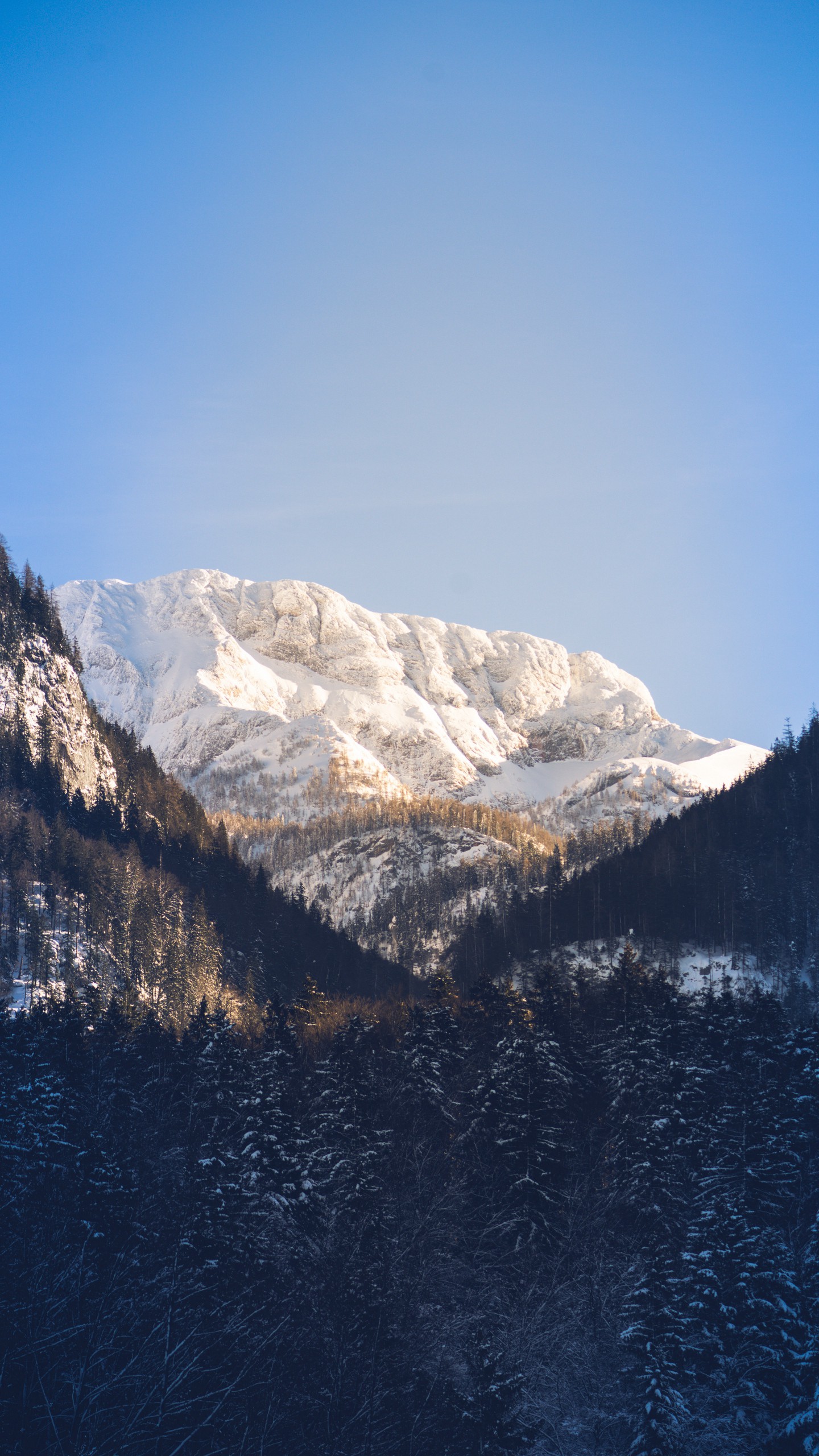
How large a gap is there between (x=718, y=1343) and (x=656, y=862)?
80.6m

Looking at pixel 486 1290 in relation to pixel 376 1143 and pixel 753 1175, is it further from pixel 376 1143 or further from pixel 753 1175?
pixel 753 1175

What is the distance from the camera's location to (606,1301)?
47.1 meters

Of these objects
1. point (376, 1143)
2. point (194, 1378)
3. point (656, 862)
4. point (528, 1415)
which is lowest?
point (528, 1415)

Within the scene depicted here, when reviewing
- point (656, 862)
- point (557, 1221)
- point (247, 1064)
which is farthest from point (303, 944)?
point (557, 1221)

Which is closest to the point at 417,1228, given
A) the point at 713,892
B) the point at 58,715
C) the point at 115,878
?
the point at 115,878

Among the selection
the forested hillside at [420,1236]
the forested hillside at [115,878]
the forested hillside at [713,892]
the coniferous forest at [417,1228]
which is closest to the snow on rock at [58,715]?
the forested hillside at [115,878]

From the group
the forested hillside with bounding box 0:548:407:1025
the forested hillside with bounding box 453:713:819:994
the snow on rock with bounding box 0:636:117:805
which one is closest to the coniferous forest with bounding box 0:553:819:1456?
the forested hillside with bounding box 0:548:407:1025

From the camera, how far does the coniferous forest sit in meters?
36.4

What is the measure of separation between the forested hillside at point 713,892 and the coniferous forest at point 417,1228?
30.4 metres

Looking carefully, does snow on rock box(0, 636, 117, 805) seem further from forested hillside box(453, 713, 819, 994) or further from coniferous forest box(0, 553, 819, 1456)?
forested hillside box(453, 713, 819, 994)

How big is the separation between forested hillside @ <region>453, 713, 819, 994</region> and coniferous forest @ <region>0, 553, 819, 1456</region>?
99.7ft

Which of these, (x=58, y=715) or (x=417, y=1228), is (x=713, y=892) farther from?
(x=58, y=715)

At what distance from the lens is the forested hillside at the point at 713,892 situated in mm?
105062

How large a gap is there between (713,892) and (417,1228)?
7019 cm
